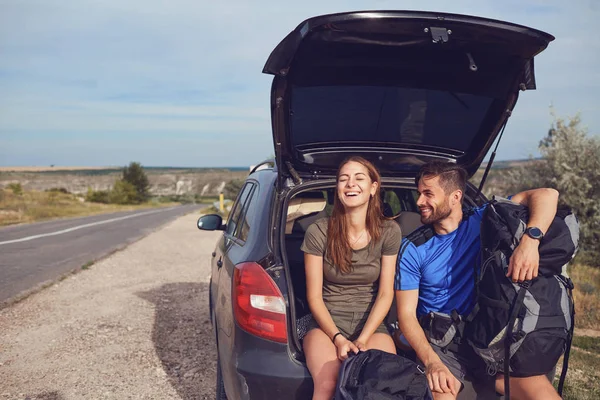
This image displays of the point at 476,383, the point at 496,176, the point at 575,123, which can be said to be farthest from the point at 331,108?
the point at 496,176

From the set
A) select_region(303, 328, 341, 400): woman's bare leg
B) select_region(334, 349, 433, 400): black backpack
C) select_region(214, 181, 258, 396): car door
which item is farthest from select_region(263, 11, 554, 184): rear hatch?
select_region(334, 349, 433, 400): black backpack

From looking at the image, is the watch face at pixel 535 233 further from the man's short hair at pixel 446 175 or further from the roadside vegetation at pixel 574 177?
the roadside vegetation at pixel 574 177

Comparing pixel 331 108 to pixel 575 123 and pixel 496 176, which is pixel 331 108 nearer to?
pixel 575 123

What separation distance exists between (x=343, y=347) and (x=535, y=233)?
1.06 m

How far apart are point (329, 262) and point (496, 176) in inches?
523

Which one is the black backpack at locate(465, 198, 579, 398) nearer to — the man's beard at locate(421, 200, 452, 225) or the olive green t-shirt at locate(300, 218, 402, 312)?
the man's beard at locate(421, 200, 452, 225)

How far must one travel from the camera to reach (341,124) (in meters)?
3.45

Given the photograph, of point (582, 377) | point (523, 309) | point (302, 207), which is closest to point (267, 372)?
point (523, 309)

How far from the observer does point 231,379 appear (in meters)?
2.62

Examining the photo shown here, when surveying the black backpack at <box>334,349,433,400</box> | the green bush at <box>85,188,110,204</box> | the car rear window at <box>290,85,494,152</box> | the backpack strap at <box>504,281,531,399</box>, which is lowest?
the green bush at <box>85,188,110,204</box>

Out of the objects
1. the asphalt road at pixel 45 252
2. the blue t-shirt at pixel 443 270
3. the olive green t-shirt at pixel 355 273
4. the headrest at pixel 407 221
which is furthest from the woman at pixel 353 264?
the asphalt road at pixel 45 252

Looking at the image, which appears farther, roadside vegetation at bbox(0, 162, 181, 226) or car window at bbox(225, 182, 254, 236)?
roadside vegetation at bbox(0, 162, 181, 226)

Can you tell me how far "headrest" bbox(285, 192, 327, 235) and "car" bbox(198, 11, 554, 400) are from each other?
0.05ft

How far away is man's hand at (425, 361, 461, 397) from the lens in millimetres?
2371
